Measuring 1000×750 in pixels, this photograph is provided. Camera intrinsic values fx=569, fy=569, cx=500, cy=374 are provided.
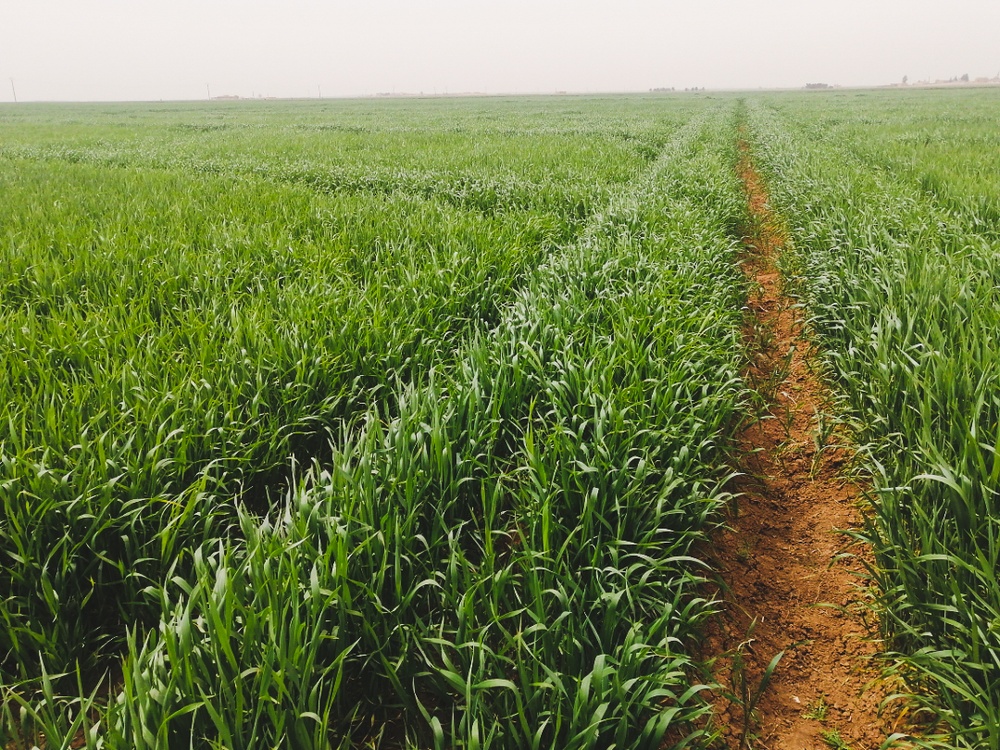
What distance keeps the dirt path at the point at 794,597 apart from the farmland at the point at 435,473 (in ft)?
0.46

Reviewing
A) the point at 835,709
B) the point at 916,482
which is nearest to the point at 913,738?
the point at 835,709

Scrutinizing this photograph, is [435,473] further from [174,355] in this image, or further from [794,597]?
[174,355]

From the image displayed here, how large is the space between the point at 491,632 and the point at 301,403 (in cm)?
178

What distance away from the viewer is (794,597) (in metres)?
2.52

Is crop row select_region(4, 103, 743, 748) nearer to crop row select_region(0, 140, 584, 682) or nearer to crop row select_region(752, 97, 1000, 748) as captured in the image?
crop row select_region(0, 140, 584, 682)

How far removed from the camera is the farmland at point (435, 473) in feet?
5.47

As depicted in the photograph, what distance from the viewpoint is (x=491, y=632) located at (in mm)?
1962

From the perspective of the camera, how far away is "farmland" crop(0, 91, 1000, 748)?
167 cm

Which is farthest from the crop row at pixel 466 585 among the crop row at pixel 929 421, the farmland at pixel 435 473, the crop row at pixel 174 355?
the crop row at pixel 929 421

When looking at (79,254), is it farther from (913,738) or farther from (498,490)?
(913,738)

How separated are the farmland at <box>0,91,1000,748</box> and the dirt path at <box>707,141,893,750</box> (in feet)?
0.46

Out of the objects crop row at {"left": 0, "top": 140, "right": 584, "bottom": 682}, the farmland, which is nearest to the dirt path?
the farmland

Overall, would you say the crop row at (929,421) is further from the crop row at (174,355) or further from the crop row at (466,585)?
the crop row at (174,355)

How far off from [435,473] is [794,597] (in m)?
1.68
